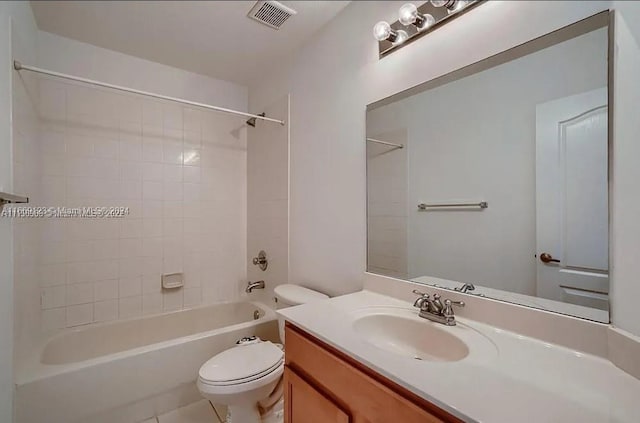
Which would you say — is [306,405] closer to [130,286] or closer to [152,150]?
[130,286]

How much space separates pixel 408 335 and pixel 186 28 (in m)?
2.23

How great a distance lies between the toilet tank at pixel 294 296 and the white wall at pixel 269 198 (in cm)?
34

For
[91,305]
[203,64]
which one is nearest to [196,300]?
[91,305]

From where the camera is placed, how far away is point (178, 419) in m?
1.69

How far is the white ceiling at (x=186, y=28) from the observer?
1.66 m

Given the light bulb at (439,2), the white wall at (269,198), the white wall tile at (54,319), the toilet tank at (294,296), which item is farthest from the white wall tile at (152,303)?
the light bulb at (439,2)

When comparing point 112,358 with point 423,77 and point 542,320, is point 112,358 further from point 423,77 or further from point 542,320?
point 423,77

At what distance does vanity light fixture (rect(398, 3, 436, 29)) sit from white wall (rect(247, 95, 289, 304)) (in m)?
1.15

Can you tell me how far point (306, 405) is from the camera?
1.00 metres

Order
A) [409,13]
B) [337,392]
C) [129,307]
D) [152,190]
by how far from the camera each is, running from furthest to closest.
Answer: [152,190]
[129,307]
[409,13]
[337,392]

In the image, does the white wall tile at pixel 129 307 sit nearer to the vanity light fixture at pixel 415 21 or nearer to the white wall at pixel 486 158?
the white wall at pixel 486 158

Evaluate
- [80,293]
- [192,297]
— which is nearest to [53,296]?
Result: [80,293]

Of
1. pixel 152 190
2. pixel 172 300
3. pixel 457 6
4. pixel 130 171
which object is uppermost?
pixel 457 6

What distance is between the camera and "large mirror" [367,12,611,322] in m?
0.83
